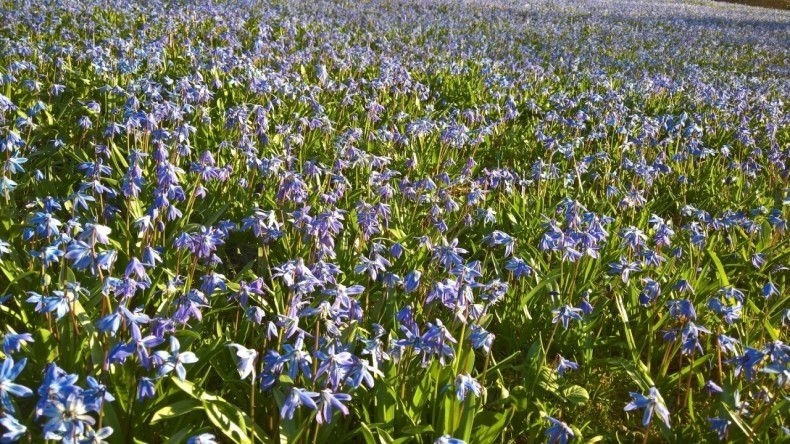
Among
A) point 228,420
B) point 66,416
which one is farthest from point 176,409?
point 66,416

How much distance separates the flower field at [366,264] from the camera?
2.14 meters

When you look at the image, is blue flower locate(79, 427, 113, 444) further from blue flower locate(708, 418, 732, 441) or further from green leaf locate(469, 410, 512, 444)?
blue flower locate(708, 418, 732, 441)

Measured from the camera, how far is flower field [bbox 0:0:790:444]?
2141 mm

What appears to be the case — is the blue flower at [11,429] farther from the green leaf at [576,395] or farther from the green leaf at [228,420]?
the green leaf at [576,395]

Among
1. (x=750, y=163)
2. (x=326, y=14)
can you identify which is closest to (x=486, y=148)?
(x=750, y=163)

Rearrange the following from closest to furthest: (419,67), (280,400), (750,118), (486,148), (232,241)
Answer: (280,400) < (232,241) < (486,148) < (750,118) < (419,67)

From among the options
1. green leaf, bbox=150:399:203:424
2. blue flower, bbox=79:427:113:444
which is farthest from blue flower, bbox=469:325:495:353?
blue flower, bbox=79:427:113:444

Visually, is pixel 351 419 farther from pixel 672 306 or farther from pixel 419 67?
pixel 419 67

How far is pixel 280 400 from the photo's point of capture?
2133 mm

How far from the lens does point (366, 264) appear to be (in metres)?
2.55

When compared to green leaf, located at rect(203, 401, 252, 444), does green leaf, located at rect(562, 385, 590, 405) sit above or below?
below

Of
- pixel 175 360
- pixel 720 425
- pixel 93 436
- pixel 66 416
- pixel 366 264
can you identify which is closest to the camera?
pixel 66 416

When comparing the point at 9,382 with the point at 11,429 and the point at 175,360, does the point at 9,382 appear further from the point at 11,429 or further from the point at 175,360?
the point at 175,360

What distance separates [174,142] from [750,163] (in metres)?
4.63
